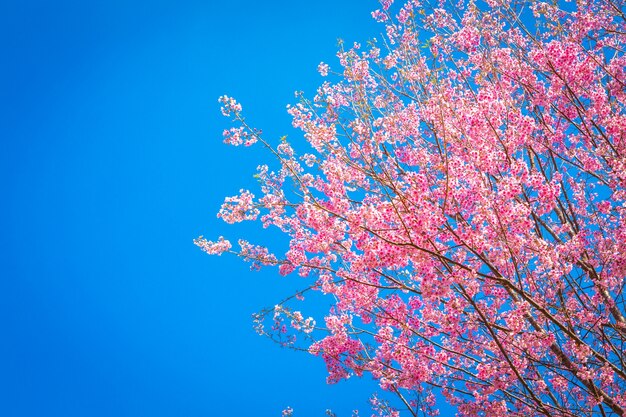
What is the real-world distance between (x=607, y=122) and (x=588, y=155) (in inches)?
20.5

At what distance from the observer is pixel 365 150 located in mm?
4176

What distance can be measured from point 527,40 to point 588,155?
1586 mm

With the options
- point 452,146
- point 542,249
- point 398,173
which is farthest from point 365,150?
point 542,249

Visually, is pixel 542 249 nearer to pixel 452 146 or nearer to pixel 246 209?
pixel 452 146

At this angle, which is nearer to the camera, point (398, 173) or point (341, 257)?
point (341, 257)

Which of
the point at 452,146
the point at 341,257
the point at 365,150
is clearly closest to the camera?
the point at 341,257

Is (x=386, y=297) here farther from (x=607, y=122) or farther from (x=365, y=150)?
(x=607, y=122)

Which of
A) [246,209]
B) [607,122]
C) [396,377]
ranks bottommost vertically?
[396,377]

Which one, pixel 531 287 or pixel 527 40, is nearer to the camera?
pixel 531 287

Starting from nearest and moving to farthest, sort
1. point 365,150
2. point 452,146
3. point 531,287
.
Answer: point 531,287 < point 365,150 < point 452,146

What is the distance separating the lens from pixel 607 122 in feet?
13.0

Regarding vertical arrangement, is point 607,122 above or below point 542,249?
above

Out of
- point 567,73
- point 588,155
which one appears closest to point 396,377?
point 588,155

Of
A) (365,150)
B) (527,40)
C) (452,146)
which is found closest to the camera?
(365,150)
